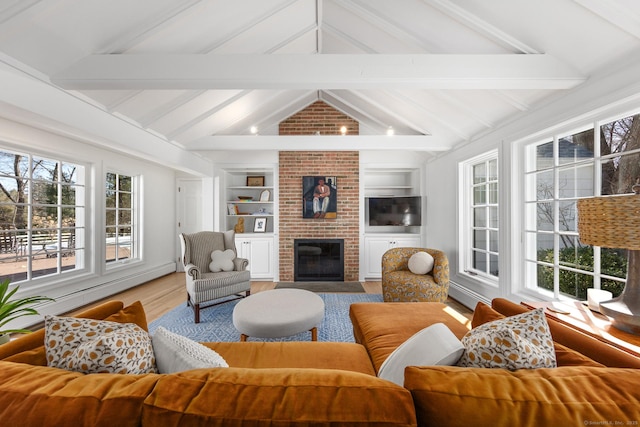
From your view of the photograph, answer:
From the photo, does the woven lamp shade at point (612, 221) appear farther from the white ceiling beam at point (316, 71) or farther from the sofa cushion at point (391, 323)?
the white ceiling beam at point (316, 71)

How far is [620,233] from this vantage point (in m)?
1.25

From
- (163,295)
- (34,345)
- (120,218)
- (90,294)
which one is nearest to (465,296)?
(34,345)

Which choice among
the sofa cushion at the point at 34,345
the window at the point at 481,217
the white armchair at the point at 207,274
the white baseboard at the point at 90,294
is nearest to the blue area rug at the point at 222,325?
the white armchair at the point at 207,274

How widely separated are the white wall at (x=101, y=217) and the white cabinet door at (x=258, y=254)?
5.25ft

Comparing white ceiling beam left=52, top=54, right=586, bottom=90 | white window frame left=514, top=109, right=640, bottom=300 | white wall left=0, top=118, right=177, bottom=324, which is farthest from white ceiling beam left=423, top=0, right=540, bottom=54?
white wall left=0, top=118, right=177, bottom=324

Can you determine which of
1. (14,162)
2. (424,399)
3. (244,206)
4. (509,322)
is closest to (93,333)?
(424,399)

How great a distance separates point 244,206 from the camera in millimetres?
5367

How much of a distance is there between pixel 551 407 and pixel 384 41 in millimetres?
2959

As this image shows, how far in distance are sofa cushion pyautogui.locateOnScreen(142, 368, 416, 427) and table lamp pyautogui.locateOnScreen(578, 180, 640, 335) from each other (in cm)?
134

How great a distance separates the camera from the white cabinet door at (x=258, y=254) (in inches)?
192

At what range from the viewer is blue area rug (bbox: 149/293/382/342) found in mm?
2594

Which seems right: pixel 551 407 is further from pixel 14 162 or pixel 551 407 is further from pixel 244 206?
pixel 244 206

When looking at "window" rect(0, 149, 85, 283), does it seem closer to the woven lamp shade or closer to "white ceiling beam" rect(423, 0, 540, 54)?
"white ceiling beam" rect(423, 0, 540, 54)

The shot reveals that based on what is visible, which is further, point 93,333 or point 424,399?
point 93,333
